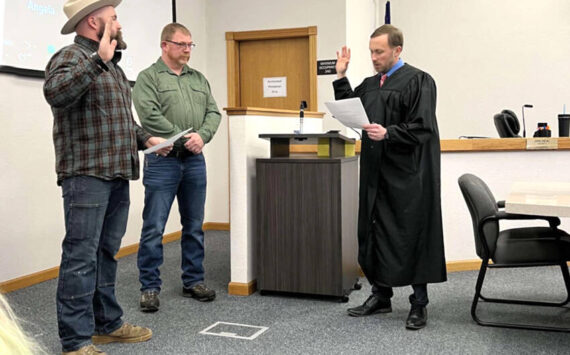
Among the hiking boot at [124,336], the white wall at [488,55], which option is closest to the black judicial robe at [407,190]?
the hiking boot at [124,336]

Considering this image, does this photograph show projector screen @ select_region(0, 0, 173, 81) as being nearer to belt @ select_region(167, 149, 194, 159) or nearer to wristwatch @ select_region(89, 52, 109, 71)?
belt @ select_region(167, 149, 194, 159)

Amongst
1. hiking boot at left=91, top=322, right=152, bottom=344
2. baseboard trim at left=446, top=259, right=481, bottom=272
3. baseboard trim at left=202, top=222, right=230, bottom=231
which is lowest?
baseboard trim at left=202, top=222, right=230, bottom=231

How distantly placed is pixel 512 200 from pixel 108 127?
5.33 ft

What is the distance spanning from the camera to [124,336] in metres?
2.63

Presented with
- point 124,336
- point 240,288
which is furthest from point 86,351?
point 240,288

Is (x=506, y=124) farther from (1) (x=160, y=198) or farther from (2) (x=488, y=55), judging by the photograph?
(1) (x=160, y=198)

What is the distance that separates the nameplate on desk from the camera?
391 centimetres

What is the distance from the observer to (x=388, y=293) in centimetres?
308

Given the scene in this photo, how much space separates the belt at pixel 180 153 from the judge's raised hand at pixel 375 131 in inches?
41.2

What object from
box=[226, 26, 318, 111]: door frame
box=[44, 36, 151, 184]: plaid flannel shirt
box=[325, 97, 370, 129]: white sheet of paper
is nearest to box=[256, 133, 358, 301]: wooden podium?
box=[325, 97, 370, 129]: white sheet of paper

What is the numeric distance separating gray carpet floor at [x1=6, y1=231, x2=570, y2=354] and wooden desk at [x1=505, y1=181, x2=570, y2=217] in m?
0.66

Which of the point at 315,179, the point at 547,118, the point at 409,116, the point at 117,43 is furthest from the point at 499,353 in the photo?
the point at 547,118

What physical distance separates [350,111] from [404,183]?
0.48m

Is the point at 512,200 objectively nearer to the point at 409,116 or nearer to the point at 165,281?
the point at 409,116
